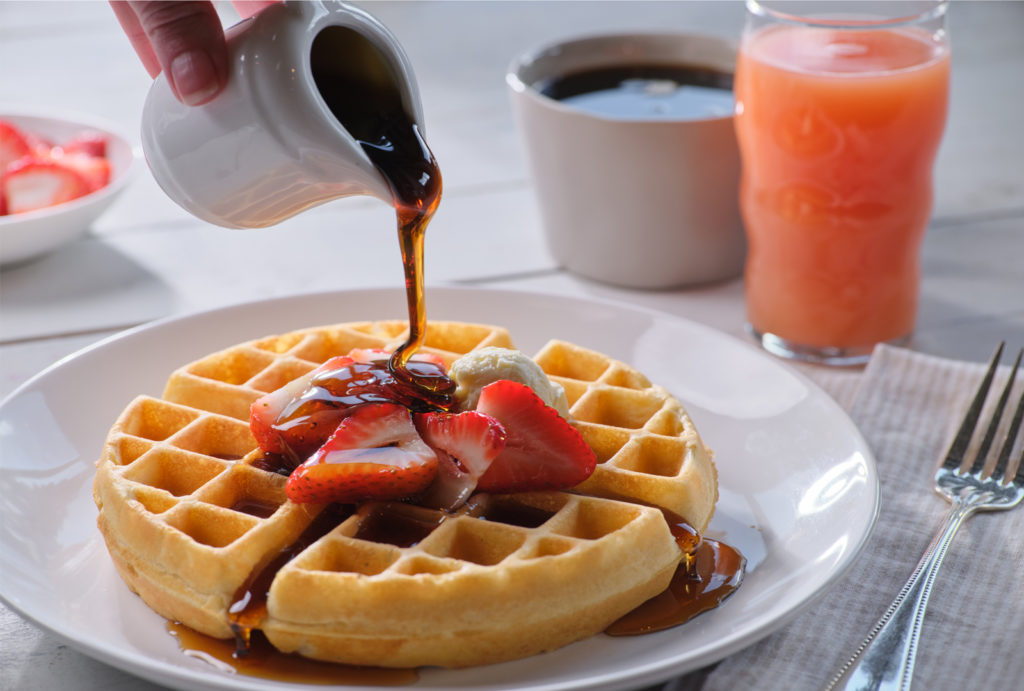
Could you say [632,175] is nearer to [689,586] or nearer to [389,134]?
[389,134]

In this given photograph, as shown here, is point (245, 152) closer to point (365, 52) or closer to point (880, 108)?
point (365, 52)

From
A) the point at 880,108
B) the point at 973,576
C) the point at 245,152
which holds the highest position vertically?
the point at 245,152

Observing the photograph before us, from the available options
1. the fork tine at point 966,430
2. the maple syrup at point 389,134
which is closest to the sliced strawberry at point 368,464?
the maple syrup at point 389,134

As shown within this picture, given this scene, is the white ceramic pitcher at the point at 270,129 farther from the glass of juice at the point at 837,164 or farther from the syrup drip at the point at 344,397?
the glass of juice at the point at 837,164

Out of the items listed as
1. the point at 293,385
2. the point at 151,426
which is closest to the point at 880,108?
the point at 293,385

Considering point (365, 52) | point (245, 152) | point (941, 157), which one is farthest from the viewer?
point (941, 157)

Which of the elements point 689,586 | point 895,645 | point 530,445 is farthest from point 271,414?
point 895,645

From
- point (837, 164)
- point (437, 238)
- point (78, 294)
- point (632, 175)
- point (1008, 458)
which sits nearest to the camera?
point (1008, 458)
